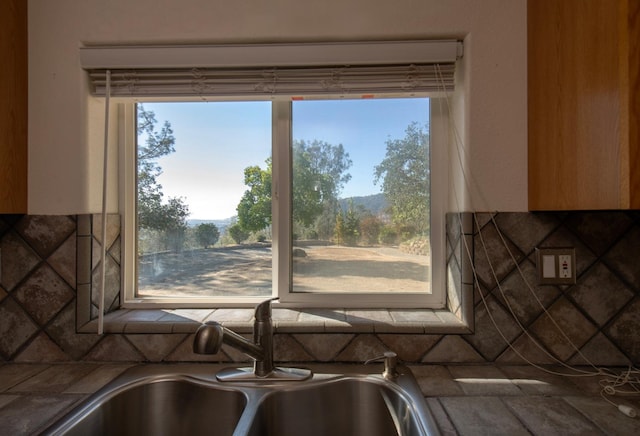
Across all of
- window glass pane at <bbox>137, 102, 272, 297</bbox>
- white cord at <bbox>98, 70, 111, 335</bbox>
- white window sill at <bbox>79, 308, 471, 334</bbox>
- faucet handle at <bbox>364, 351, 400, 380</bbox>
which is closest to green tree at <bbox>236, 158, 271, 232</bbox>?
window glass pane at <bbox>137, 102, 272, 297</bbox>

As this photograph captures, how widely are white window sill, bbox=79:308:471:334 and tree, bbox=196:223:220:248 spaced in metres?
0.29

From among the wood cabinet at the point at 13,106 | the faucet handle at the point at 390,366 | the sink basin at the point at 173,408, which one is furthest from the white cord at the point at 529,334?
the wood cabinet at the point at 13,106

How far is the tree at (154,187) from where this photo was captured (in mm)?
1432

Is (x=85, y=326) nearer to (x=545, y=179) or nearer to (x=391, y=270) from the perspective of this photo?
(x=391, y=270)

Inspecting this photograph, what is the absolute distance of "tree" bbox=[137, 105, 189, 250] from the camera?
143 cm

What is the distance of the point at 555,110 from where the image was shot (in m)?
1.04

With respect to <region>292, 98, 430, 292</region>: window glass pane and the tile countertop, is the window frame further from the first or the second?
the tile countertop

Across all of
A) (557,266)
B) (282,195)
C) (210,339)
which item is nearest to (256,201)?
(282,195)

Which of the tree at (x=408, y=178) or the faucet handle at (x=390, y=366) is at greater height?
the tree at (x=408, y=178)

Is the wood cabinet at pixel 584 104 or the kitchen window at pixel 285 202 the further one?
the kitchen window at pixel 285 202

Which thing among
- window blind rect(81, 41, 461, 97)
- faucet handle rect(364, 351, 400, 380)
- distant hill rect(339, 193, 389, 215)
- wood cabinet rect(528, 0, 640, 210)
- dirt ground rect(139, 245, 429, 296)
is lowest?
faucet handle rect(364, 351, 400, 380)

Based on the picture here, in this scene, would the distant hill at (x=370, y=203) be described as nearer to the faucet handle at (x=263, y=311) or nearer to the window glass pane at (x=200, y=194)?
the window glass pane at (x=200, y=194)

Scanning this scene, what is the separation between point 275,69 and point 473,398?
3.99ft

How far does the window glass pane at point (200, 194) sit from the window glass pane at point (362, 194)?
0.16 metres
